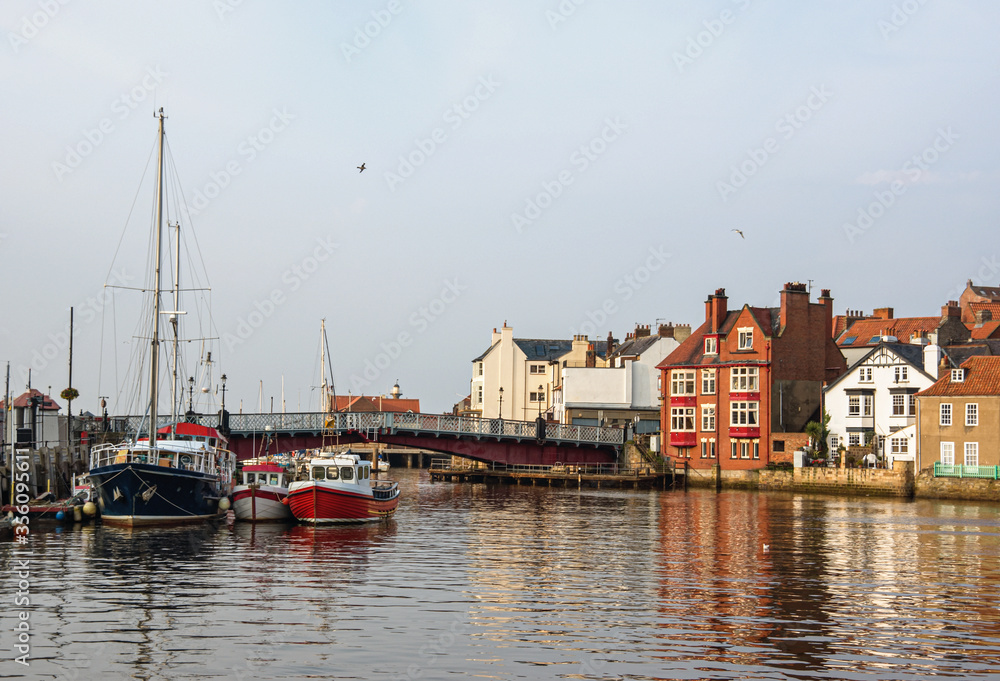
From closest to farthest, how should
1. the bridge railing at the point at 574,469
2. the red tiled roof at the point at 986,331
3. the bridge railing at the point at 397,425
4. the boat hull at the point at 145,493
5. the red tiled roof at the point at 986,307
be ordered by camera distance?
the boat hull at the point at 145,493, the bridge railing at the point at 397,425, the bridge railing at the point at 574,469, the red tiled roof at the point at 986,331, the red tiled roof at the point at 986,307

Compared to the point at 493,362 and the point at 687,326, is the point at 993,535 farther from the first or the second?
the point at 493,362

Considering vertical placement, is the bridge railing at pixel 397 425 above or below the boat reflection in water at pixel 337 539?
above

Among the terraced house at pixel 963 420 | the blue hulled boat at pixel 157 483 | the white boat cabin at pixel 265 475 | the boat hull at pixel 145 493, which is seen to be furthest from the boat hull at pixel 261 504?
the terraced house at pixel 963 420

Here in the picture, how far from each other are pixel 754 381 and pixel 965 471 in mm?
19868

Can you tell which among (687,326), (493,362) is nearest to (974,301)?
(687,326)

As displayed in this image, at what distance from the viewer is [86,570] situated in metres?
35.2

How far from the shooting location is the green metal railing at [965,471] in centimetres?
7294

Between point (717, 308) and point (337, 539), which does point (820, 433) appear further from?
point (337, 539)

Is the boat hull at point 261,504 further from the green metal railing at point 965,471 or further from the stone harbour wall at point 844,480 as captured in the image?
the green metal railing at point 965,471

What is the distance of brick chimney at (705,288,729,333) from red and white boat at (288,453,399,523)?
152ft

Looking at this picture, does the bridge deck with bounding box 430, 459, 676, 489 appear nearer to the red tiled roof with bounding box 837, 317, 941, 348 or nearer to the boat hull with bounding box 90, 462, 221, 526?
the red tiled roof with bounding box 837, 317, 941, 348

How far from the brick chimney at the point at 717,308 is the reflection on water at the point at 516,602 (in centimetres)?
4201

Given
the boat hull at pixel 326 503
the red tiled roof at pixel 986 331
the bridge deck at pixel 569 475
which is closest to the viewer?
the boat hull at pixel 326 503

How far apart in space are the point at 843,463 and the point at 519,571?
51.9 m
